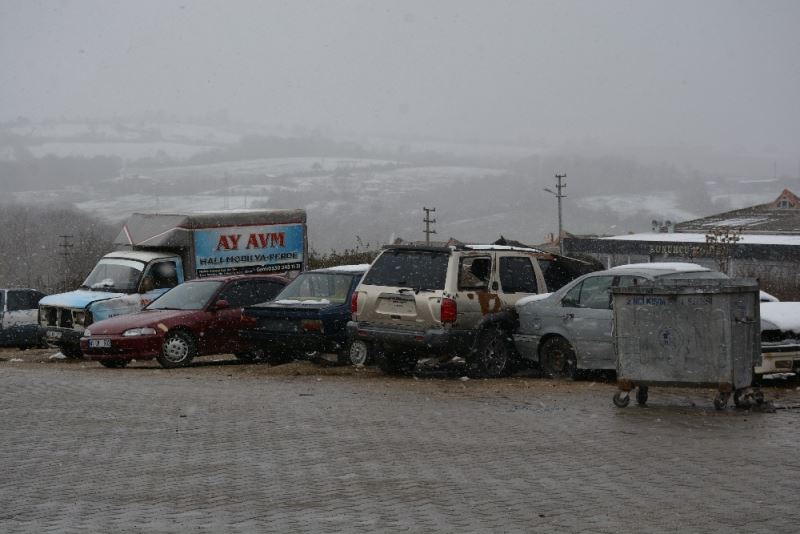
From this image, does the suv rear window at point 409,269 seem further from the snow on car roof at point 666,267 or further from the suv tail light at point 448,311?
→ the snow on car roof at point 666,267

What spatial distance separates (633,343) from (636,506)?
554 centimetres

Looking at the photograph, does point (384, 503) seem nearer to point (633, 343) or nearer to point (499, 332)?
point (633, 343)

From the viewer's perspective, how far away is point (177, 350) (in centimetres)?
2011

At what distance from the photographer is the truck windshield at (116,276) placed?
2409 cm

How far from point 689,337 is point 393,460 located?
4.47 meters

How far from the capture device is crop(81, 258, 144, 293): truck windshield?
24.1 m

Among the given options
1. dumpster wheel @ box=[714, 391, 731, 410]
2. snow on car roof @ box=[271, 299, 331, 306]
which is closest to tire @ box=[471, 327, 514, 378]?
snow on car roof @ box=[271, 299, 331, 306]

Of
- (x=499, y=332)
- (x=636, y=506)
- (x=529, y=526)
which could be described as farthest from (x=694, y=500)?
(x=499, y=332)

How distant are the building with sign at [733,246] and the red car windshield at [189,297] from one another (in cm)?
3932

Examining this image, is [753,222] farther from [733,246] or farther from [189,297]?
[189,297]

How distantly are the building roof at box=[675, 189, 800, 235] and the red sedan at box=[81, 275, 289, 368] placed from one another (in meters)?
74.0

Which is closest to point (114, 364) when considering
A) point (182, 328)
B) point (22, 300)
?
point (182, 328)

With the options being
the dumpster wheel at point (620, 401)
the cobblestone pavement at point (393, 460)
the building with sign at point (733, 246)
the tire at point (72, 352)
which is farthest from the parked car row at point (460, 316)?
the building with sign at point (733, 246)

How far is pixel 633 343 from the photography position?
1322cm
